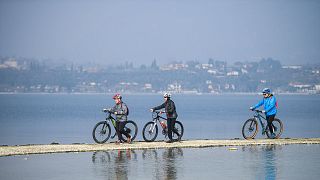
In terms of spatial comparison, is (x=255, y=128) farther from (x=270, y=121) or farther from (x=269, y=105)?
(x=269, y=105)

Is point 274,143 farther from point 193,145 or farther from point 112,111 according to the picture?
point 112,111

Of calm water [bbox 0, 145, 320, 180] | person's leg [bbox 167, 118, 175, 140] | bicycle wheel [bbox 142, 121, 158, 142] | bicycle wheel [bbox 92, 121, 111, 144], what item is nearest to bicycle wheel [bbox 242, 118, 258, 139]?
person's leg [bbox 167, 118, 175, 140]

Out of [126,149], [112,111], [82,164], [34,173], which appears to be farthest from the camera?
[112,111]

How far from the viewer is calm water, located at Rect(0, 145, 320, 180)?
17.8 metres

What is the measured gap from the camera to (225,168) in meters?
19.2

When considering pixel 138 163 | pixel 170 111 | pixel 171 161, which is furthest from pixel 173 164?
pixel 170 111

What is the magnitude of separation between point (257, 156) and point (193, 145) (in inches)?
147

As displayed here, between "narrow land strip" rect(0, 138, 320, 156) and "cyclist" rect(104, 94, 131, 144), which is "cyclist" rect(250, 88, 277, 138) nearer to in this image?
"narrow land strip" rect(0, 138, 320, 156)

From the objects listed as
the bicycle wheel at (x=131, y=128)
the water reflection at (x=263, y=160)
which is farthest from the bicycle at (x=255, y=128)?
the bicycle wheel at (x=131, y=128)

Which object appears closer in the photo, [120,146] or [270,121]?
[120,146]

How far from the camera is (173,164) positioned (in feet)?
65.4

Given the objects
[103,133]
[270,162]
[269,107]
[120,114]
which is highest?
[269,107]

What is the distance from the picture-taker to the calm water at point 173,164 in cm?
1784

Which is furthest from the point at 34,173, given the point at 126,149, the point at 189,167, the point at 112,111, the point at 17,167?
the point at 112,111
